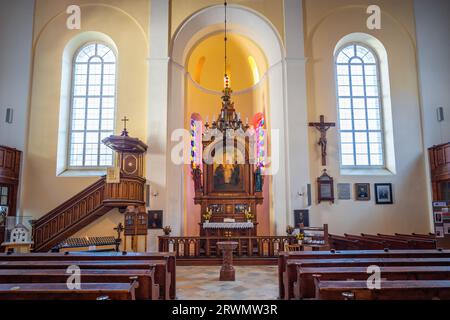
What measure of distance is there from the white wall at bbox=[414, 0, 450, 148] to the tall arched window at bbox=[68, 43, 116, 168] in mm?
11845

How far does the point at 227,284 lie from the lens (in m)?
7.68

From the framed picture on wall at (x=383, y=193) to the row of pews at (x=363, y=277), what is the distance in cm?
701

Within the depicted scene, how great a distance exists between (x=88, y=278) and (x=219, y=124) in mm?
7733

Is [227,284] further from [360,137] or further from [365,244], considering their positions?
[360,137]

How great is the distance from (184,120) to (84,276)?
10.8 metres

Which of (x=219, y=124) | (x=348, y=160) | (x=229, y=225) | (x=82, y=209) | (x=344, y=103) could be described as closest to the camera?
(x=219, y=124)

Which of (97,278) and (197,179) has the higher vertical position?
(197,179)

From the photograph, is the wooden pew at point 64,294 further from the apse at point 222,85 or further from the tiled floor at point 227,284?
the apse at point 222,85

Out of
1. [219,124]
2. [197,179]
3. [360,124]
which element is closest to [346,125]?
[360,124]

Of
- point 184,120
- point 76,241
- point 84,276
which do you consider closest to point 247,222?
point 184,120

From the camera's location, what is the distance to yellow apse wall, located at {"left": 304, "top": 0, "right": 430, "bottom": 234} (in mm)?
12805

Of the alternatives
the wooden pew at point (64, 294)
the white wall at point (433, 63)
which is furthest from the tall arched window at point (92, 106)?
the white wall at point (433, 63)

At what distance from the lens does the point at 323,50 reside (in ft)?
45.0

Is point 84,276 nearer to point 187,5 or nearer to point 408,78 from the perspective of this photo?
point 187,5
